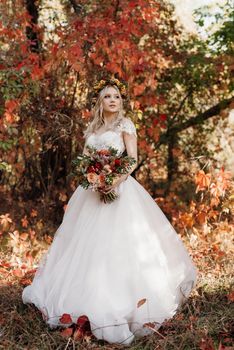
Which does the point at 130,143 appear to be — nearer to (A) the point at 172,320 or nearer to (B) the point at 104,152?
(B) the point at 104,152

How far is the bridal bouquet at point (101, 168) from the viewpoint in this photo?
3.82 metres

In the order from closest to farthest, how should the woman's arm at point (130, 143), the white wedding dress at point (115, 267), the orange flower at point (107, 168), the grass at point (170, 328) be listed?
the grass at point (170, 328), the white wedding dress at point (115, 267), the orange flower at point (107, 168), the woman's arm at point (130, 143)

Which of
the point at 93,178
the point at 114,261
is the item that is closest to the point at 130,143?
the point at 93,178

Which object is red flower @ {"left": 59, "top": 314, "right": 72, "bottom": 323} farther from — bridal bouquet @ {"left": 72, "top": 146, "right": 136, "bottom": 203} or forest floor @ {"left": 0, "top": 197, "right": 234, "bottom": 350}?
bridal bouquet @ {"left": 72, "top": 146, "right": 136, "bottom": 203}

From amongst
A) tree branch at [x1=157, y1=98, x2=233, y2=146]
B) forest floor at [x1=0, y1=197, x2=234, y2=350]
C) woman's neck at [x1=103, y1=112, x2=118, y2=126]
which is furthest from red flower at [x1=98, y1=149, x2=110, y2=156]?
tree branch at [x1=157, y1=98, x2=233, y2=146]

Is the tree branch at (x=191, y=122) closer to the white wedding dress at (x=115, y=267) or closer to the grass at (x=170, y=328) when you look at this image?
the grass at (x=170, y=328)

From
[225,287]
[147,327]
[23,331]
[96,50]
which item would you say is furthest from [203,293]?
[96,50]

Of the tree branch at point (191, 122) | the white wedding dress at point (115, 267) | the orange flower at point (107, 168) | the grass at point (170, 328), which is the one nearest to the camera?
the grass at point (170, 328)

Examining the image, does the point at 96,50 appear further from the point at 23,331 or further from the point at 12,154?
the point at 23,331

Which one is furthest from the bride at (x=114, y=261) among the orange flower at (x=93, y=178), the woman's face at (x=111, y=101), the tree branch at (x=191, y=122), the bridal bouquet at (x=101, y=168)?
the tree branch at (x=191, y=122)

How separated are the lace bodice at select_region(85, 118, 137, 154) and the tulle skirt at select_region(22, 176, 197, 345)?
326 mm

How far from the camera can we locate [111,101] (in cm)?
427

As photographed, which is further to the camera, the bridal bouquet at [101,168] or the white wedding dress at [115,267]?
the bridal bouquet at [101,168]

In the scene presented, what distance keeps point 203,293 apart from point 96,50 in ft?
10.9
